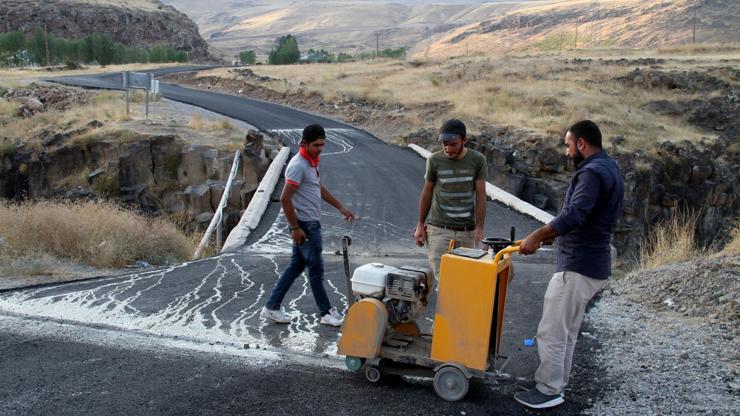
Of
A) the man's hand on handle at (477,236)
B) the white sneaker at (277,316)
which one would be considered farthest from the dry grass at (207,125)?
the man's hand on handle at (477,236)

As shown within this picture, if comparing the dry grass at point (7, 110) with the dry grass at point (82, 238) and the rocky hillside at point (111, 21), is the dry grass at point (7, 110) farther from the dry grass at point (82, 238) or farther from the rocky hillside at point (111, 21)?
the rocky hillside at point (111, 21)

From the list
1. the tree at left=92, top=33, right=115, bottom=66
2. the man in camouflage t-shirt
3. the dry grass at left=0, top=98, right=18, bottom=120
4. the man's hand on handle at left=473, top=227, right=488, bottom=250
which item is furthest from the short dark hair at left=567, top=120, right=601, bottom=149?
the tree at left=92, top=33, right=115, bottom=66

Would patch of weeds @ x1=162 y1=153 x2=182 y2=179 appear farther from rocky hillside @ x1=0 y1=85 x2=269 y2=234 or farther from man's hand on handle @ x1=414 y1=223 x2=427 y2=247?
man's hand on handle @ x1=414 y1=223 x2=427 y2=247

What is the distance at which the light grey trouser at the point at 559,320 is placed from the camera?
15.4 feet

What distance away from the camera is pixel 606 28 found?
10688 centimetres

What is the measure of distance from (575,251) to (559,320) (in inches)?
19.3

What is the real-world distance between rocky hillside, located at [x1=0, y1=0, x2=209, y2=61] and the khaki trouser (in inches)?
3444

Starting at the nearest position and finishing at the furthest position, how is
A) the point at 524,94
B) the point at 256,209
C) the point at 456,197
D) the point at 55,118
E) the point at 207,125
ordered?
the point at 456,197 → the point at 256,209 → the point at 207,125 → the point at 55,118 → the point at 524,94

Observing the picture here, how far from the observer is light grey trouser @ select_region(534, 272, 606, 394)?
4.68 m

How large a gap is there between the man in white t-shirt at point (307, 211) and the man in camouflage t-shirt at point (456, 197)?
805 mm

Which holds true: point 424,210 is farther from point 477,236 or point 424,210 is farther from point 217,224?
point 217,224

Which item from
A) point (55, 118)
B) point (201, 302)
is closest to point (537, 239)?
point (201, 302)

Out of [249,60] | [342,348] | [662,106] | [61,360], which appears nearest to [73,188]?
[61,360]

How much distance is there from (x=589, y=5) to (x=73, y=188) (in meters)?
134
